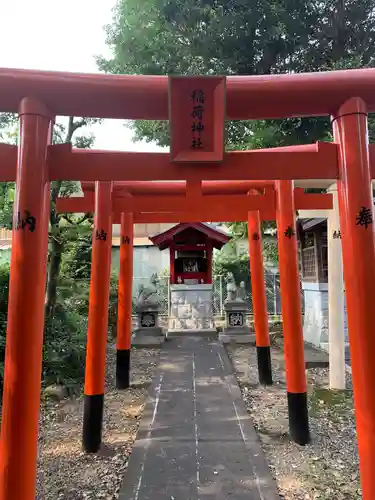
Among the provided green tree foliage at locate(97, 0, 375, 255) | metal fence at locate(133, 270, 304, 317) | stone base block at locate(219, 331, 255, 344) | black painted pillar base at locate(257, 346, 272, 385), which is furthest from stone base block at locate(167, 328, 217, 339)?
green tree foliage at locate(97, 0, 375, 255)

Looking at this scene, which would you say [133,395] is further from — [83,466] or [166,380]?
[83,466]

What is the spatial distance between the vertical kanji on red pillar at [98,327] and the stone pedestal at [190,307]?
765 cm

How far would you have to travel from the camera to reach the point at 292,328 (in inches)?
167

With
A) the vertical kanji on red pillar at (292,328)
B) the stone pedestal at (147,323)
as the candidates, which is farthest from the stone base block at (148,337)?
the vertical kanji on red pillar at (292,328)

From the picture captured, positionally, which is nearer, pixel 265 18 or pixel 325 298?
pixel 265 18

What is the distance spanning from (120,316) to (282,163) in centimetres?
463

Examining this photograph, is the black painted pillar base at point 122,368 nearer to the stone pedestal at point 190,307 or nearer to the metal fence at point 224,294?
the stone pedestal at point 190,307

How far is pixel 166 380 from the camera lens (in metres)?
6.86

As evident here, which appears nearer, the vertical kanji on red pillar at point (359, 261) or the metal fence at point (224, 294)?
the vertical kanji on red pillar at point (359, 261)

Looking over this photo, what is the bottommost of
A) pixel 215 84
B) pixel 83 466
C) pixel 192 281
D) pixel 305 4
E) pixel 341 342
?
pixel 83 466

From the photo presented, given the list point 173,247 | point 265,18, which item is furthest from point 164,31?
point 173,247

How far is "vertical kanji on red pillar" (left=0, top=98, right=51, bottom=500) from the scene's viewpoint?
7.61 ft

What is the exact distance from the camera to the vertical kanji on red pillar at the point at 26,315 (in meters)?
2.32

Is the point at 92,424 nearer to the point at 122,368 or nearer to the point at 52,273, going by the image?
the point at 122,368
